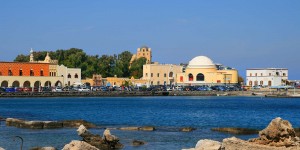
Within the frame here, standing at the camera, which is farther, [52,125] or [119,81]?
[119,81]

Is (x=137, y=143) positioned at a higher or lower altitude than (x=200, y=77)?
lower

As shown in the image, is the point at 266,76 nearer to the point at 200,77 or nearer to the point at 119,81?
the point at 200,77

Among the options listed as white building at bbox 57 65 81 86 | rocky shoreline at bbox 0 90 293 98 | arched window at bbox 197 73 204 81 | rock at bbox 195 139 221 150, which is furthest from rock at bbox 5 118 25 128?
arched window at bbox 197 73 204 81

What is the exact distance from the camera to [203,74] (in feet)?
477

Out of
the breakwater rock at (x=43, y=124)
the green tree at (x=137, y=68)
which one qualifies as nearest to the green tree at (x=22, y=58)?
the green tree at (x=137, y=68)

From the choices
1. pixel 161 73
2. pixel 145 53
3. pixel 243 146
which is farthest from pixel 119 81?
pixel 243 146

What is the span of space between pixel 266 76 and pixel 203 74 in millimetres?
22779

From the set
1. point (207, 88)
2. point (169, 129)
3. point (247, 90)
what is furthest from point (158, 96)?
point (169, 129)

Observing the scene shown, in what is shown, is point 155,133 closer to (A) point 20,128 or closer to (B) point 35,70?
(A) point 20,128

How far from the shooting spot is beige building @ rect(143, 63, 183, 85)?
152 m

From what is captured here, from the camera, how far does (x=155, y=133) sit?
3844 cm

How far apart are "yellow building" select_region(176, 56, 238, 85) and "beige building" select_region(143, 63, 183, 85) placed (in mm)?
6315

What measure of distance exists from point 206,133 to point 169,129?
11.8ft

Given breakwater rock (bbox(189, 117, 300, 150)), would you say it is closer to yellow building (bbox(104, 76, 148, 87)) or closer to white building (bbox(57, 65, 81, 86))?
white building (bbox(57, 65, 81, 86))
